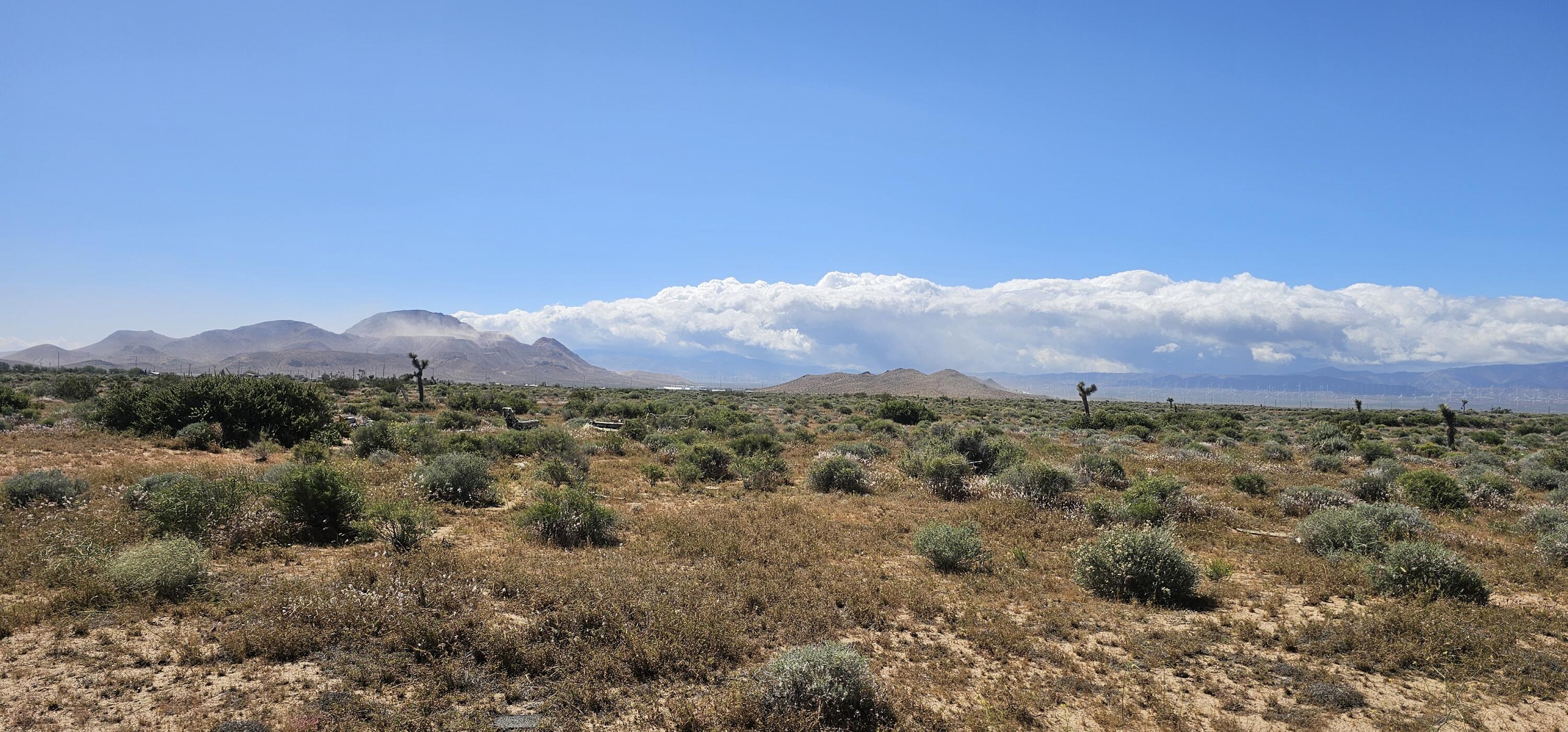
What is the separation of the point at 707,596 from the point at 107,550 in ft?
25.5

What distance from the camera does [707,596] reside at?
7879mm

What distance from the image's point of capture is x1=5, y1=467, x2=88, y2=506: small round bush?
10.5 m

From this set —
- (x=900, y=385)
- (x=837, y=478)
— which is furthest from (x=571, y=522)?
(x=900, y=385)

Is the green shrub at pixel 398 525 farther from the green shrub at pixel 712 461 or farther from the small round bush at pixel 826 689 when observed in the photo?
the green shrub at pixel 712 461

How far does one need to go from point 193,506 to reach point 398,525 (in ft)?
9.32

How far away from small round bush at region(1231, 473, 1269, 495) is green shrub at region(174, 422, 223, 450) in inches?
1119

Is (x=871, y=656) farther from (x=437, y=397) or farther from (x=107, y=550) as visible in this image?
(x=437, y=397)

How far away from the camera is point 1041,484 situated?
14.6 m

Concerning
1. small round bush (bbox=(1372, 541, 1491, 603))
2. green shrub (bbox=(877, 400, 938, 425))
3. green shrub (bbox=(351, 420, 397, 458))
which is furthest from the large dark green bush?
green shrub (bbox=(877, 400, 938, 425))

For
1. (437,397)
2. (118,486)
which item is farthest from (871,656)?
(437,397)

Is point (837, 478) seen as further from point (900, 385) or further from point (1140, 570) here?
point (900, 385)

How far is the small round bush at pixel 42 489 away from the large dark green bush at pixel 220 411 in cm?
863

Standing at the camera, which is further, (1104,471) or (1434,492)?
(1104,471)

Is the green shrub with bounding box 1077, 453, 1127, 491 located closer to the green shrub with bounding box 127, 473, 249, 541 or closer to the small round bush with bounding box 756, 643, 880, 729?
the small round bush with bounding box 756, 643, 880, 729
